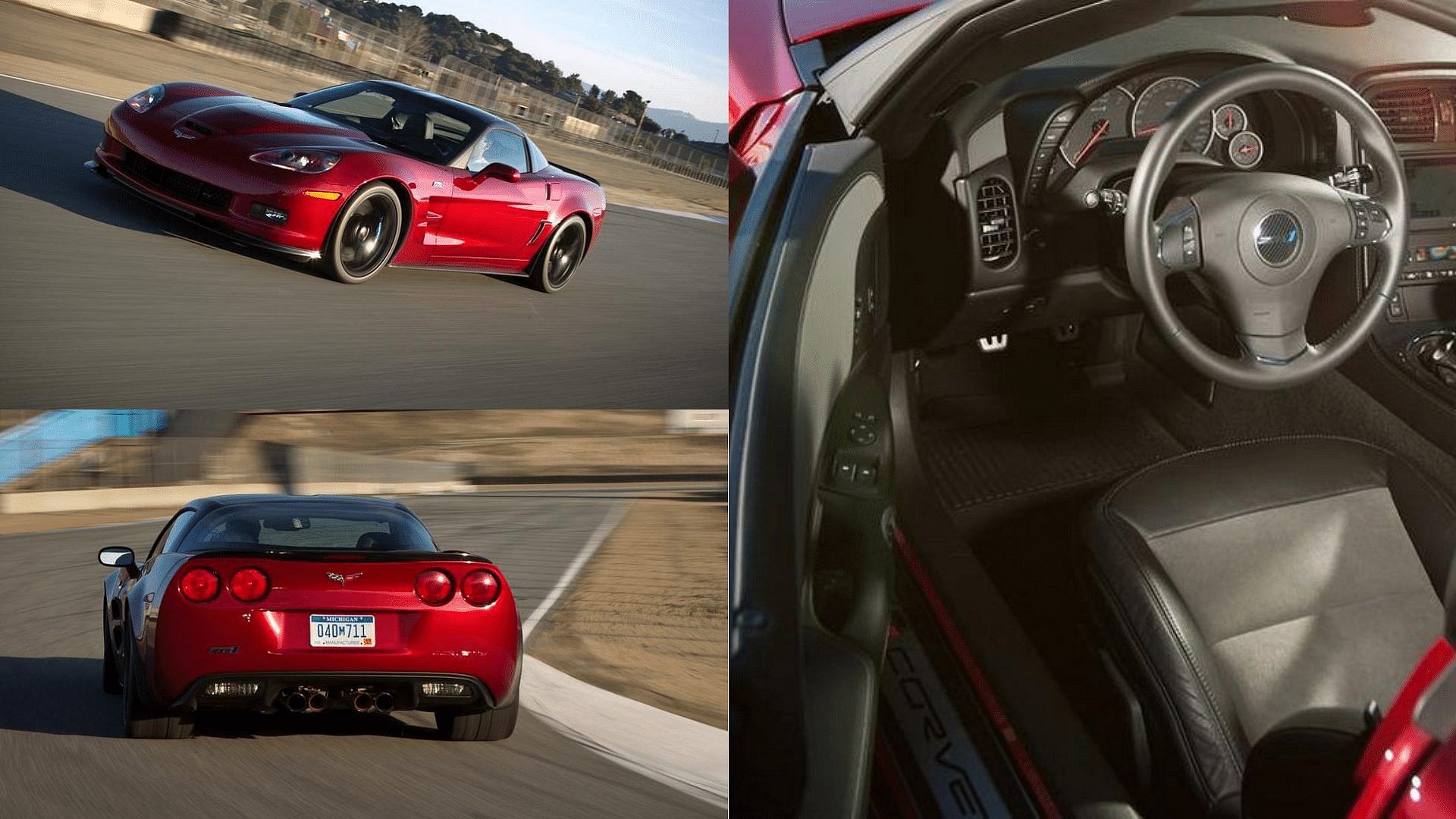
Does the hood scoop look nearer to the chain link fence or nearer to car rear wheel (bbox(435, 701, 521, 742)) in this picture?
the chain link fence

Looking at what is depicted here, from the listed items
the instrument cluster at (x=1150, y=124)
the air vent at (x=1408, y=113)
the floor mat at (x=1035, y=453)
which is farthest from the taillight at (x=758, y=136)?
the air vent at (x=1408, y=113)

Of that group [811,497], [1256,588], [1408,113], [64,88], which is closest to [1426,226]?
[1408,113]

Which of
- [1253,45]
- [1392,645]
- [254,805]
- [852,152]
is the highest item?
[1253,45]

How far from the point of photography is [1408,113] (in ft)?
7.72

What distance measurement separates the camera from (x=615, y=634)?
9.16 ft

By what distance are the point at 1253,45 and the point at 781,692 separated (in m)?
1.26

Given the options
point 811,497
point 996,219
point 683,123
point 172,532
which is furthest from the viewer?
point 683,123

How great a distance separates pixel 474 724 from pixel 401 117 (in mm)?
1106

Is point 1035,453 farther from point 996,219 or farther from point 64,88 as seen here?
point 64,88

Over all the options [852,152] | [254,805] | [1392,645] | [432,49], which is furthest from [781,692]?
[432,49]

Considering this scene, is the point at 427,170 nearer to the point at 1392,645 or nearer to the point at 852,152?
the point at 852,152

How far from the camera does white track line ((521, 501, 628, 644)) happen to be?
2.58 meters

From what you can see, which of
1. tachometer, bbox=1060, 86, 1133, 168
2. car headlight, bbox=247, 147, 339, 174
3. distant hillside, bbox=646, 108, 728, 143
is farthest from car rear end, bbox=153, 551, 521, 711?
tachometer, bbox=1060, 86, 1133, 168

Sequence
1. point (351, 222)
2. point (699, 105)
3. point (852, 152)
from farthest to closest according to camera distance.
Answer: point (699, 105) → point (351, 222) → point (852, 152)
